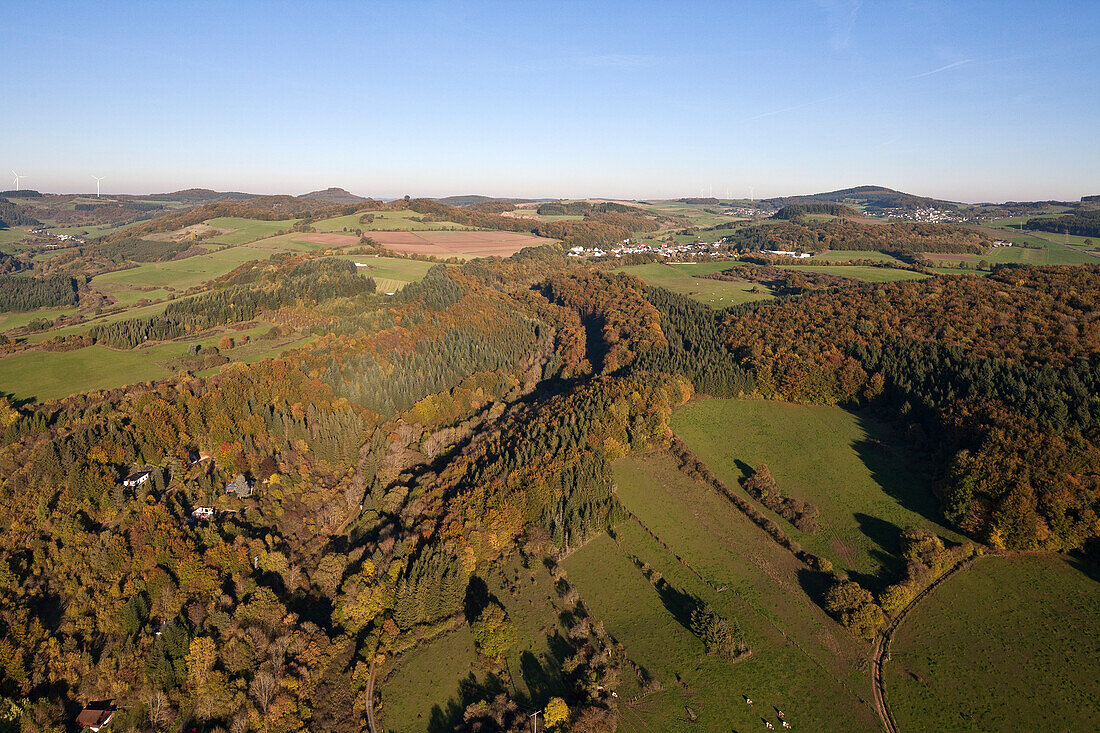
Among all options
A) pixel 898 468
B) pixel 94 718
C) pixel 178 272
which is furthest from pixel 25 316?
pixel 898 468

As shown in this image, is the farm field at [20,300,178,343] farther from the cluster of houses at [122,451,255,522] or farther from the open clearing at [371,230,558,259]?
the open clearing at [371,230,558,259]

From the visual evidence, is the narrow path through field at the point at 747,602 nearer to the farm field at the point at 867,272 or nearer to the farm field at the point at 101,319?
the farm field at the point at 867,272

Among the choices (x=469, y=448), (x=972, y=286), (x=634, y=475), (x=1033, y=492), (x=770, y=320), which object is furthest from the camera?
(x=770, y=320)

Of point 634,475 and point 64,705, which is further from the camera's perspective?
point 634,475

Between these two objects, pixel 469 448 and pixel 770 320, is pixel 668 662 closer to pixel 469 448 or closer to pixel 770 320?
pixel 469 448

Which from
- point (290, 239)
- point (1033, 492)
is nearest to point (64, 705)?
point (1033, 492)

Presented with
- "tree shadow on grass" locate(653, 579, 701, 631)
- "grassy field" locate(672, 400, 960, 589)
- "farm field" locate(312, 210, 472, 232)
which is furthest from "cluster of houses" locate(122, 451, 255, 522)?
"farm field" locate(312, 210, 472, 232)
